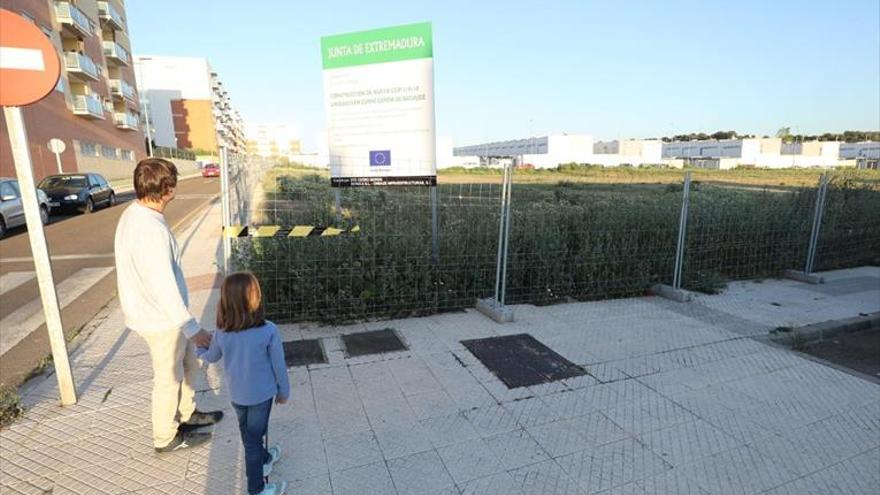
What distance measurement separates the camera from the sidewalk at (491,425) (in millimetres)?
2719

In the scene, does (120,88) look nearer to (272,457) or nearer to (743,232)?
(743,232)

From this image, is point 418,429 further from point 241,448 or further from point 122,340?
point 122,340

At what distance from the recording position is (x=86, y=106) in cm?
3198

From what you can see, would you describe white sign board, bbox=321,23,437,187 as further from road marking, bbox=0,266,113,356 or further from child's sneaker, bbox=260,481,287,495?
child's sneaker, bbox=260,481,287,495

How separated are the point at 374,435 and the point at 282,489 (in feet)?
2.36

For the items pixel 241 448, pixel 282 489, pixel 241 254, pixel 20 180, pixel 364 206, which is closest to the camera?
pixel 282 489

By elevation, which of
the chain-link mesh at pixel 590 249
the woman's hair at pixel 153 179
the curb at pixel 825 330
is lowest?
the curb at pixel 825 330

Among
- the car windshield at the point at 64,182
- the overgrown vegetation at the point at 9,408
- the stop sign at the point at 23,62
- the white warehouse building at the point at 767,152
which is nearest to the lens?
the stop sign at the point at 23,62

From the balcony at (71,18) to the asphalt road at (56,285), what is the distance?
26147 millimetres

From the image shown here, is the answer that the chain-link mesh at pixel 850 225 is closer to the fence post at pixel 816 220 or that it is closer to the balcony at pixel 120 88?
the fence post at pixel 816 220

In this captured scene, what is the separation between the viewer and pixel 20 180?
10.4ft

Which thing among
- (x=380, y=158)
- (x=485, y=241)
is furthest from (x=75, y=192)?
(x=485, y=241)

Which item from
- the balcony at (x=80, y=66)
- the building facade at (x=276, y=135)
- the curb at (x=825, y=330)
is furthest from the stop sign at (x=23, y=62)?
the building facade at (x=276, y=135)

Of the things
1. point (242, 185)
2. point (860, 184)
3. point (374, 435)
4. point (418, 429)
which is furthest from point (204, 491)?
point (860, 184)
